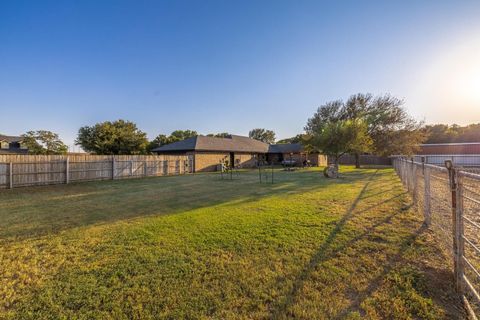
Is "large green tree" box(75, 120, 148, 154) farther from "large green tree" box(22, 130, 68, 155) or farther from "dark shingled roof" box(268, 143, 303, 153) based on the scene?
"dark shingled roof" box(268, 143, 303, 153)

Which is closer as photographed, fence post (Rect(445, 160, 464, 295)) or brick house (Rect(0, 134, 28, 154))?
fence post (Rect(445, 160, 464, 295))

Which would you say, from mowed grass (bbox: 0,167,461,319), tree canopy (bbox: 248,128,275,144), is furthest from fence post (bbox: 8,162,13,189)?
tree canopy (bbox: 248,128,275,144)

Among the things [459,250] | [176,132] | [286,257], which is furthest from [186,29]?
[176,132]

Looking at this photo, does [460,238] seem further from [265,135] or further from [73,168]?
[265,135]

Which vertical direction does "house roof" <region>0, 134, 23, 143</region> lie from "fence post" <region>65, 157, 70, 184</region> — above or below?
above

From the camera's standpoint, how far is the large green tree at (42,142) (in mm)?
27219

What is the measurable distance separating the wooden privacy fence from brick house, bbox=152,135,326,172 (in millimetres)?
3691

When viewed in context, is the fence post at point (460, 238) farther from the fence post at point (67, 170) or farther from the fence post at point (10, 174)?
the fence post at point (67, 170)

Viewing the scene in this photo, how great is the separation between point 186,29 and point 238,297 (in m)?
14.5

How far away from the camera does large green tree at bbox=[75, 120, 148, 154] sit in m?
27.8

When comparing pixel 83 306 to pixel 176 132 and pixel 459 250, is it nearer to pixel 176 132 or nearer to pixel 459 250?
pixel 459 250

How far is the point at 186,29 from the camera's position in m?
12.4

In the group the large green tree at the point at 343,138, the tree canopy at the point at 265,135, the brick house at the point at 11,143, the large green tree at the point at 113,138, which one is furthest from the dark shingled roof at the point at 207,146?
the tree canopy at the point at 265,135

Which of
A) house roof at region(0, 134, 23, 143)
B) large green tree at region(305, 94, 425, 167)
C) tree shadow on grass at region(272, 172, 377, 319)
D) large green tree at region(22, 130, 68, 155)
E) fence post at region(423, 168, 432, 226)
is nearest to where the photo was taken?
tree shadow on grass at region(272, 172, 377, 319)
